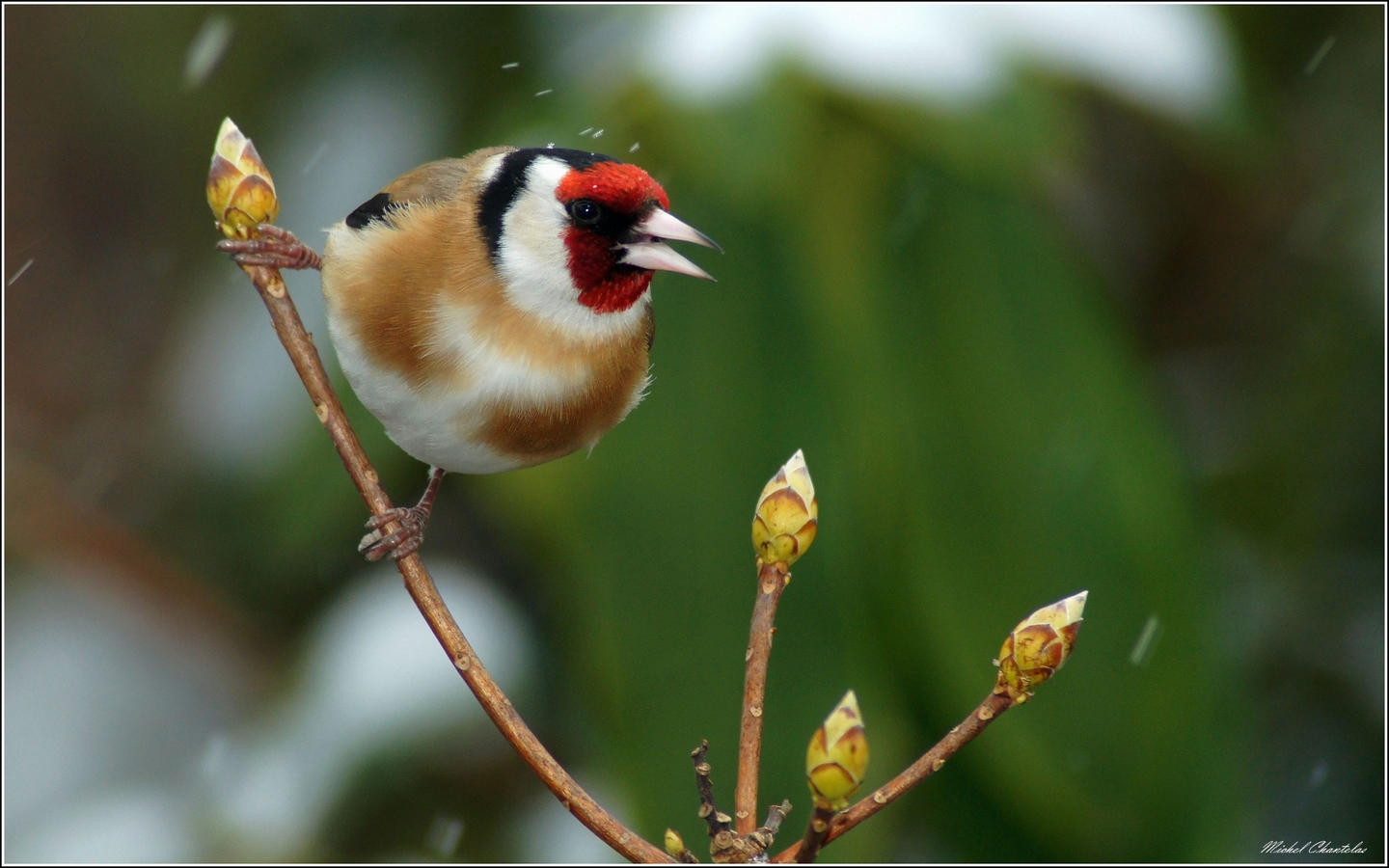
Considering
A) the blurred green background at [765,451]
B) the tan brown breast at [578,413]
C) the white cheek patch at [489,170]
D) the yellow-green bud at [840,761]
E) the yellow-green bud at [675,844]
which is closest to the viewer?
the yellow-green bud at [840,761]

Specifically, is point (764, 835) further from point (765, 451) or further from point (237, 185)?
point (765, 451)

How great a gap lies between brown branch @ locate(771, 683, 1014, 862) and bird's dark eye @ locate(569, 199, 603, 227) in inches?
23.1

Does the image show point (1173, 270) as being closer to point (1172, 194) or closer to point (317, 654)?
point (1172, 194)

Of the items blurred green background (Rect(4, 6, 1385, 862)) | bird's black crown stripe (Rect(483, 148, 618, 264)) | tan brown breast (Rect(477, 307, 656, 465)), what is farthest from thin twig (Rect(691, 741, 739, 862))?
blurred green background (Rect(4, 6, 1385, 862))

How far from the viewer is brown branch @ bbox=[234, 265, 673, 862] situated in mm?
869

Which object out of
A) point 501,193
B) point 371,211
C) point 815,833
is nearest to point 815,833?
point 815,833

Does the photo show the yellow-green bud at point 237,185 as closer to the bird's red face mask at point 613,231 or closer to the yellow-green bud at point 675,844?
the bird's red face mask at point 613,231

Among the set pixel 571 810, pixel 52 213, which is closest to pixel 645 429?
pixel 571 810

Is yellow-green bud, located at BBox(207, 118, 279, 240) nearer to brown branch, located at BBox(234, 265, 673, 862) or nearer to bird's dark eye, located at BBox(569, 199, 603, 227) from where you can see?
brown branch, located at BBox(234, 265, 673, 862)

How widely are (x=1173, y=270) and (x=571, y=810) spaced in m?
2.53

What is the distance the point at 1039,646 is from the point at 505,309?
650mm

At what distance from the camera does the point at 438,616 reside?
1.02 metres

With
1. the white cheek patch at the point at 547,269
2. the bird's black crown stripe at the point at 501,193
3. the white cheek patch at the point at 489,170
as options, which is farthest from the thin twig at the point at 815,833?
the white cheek patch at the point at 489,170

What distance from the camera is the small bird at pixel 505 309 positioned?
3.84 feet
